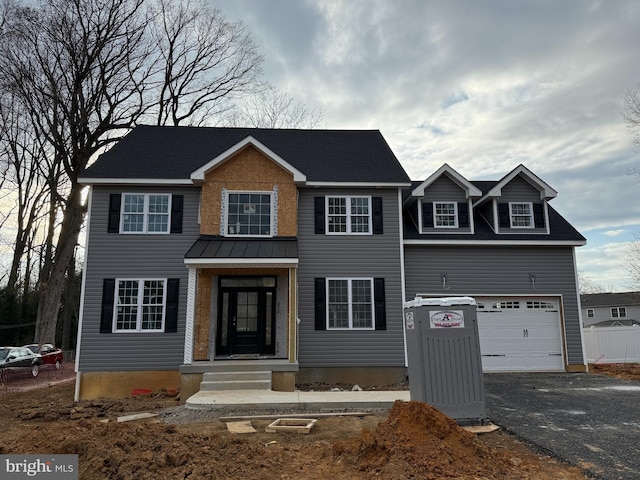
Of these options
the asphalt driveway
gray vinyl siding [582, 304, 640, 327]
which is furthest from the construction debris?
gray vinyl siding [582, 304, 640, 327]

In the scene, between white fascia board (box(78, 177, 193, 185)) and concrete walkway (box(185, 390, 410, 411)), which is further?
white fascia board (box(78, 177, 193, 185))

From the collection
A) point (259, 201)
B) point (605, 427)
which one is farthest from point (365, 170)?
point (605, 427)

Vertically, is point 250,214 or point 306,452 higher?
point 250,214

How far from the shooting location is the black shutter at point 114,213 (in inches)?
465

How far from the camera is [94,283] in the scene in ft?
37.6

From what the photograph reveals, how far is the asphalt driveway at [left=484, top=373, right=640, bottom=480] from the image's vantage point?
5.03m

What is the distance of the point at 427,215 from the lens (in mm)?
13492

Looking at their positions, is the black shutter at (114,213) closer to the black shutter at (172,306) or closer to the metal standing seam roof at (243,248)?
the black shutter at (172,306)

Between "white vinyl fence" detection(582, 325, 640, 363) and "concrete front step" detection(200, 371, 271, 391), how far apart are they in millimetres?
12471

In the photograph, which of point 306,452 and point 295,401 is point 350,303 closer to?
point 295,401

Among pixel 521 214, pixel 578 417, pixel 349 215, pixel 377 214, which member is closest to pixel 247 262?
pixel 349 215

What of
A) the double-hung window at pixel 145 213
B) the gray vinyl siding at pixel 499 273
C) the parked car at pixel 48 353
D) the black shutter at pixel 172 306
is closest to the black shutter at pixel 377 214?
the gray vinyl siding at pixel 499 273

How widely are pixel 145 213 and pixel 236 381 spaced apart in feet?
18.9

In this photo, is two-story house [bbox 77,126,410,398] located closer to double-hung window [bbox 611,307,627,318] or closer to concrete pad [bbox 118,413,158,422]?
concrete pad [bbox 118,413,158,422]
